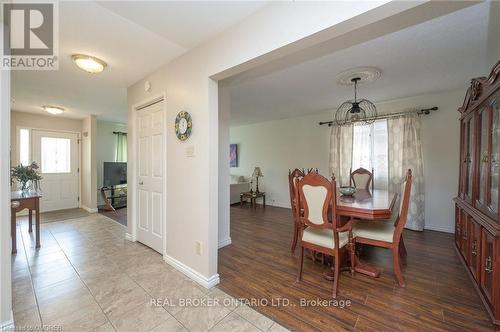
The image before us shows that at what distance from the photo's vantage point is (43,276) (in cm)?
225

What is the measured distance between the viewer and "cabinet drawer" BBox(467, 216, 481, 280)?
1.90 meters

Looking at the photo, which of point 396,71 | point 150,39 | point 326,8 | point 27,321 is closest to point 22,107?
point 150,39

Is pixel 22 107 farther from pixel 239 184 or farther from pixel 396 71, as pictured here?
pixel 396 71

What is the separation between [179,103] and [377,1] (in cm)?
194

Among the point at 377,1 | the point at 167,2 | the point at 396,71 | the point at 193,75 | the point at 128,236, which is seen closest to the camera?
the point at 377,1

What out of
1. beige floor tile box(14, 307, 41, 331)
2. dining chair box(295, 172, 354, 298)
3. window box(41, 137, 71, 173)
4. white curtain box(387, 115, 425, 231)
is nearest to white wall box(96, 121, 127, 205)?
window box(41, 137, 71, 173)

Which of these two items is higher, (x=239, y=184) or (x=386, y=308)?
(x=239, y=184)

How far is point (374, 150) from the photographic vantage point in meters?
4.27

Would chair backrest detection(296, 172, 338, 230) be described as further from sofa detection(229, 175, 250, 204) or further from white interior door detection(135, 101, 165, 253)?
sofa detection(229, 175, 250, 204)

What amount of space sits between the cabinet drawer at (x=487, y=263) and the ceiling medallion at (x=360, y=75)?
2.01m

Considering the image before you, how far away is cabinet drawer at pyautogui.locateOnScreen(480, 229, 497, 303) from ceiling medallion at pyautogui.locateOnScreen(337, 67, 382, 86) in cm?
201

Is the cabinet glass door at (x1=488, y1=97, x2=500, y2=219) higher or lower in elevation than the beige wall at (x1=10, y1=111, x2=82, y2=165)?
lower

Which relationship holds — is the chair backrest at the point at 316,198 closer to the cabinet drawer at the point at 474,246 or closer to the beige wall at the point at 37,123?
the cabinet drawer at the point at 474,246

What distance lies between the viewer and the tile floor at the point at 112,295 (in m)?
1.59
